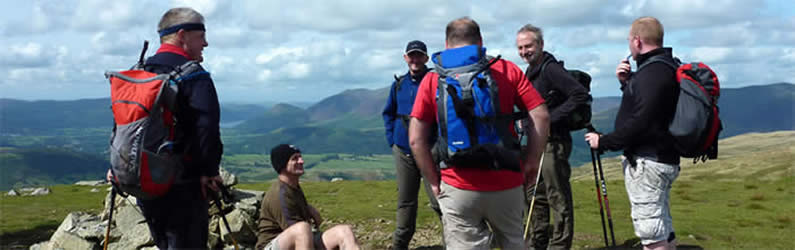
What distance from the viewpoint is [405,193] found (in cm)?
1137

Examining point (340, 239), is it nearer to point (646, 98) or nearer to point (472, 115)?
point (472, 115)

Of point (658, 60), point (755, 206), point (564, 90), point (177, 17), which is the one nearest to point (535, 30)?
point (564, 90)

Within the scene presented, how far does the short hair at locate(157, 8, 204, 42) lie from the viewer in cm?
Result: 641

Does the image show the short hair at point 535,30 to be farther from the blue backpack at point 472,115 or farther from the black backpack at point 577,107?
the blue backpack at point 472,115

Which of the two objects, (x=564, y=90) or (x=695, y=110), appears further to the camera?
(x=564, y=90)

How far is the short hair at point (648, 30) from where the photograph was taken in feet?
25.4

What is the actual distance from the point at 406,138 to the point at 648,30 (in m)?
4.75

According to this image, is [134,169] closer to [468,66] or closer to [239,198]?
[468,66]

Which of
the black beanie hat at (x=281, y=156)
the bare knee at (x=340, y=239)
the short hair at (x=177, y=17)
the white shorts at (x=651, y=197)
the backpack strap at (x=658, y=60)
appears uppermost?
the short hair at (x=177, y=17)

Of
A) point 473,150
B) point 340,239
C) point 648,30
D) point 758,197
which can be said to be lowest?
point 758,197

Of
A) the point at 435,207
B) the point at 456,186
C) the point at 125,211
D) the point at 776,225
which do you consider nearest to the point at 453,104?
the point at 456,186

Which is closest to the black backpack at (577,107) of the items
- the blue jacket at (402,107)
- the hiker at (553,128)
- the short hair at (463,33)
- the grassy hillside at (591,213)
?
the hiker at (553,128)

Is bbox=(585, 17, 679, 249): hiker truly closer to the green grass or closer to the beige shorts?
the beige shorts

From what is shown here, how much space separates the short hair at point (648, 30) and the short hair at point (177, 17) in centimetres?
537
